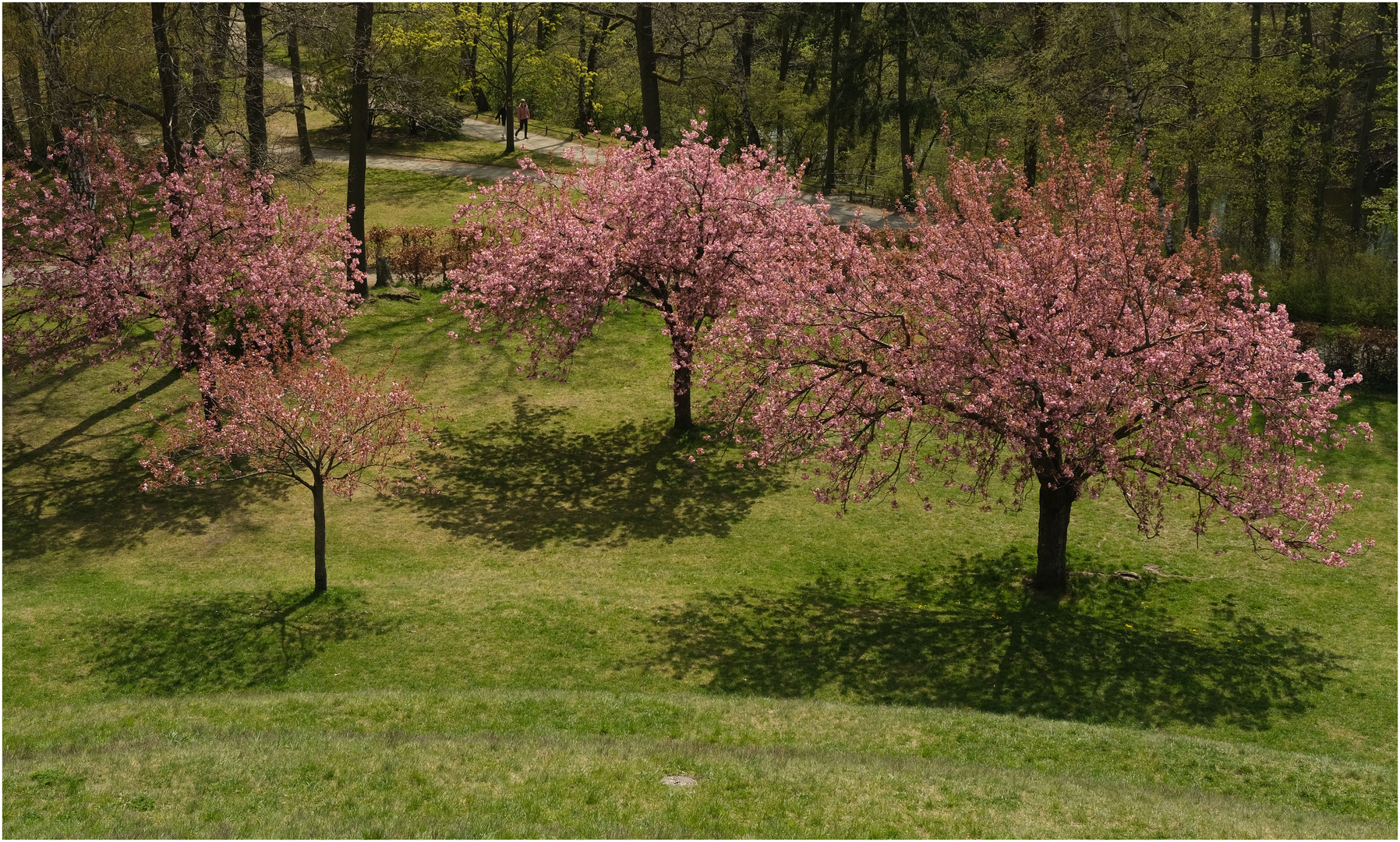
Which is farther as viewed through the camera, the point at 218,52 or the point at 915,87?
the point at 915,87

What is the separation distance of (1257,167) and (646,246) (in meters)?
21.9

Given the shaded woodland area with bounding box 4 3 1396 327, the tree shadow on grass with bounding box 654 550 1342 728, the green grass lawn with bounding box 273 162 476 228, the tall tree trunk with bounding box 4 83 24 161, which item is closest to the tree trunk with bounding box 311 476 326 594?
the tree shadow on grass with bounding box 654 550 1342 728

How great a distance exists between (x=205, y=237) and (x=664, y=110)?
3048 cm

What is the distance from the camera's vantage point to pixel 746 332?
18.5m

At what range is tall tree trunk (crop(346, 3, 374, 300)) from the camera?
96.0ft

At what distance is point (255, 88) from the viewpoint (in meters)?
30.0

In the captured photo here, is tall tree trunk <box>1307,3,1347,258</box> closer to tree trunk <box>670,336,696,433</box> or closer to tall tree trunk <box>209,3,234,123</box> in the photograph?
tree trunk <box>670,336,696,433</box>

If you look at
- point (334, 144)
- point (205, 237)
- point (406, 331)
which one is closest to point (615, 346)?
point (406, 331)

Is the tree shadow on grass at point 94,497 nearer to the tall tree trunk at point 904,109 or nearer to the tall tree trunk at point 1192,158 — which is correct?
the tall tree trunk at point 904,109

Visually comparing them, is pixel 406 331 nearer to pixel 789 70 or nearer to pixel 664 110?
pixel 664 110

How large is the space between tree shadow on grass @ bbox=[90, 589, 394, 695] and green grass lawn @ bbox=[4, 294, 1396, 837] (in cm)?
6

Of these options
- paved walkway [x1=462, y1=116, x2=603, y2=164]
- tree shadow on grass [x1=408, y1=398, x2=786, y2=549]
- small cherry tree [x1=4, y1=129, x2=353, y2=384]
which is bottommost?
tree shadow on grass [x1=408, y1=398, x2=786, y2=549]

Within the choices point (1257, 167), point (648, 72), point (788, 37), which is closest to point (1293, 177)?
point (1257, 167)

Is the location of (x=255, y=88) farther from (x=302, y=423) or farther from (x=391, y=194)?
(x=302, y=423)
